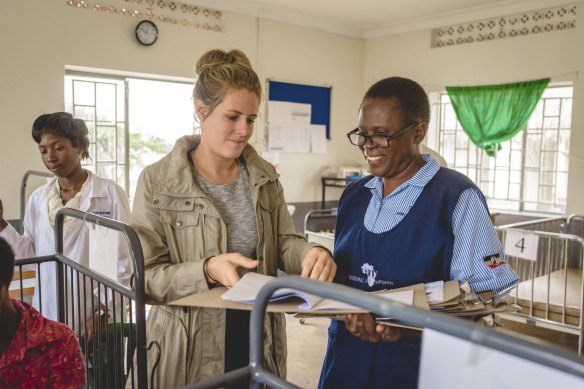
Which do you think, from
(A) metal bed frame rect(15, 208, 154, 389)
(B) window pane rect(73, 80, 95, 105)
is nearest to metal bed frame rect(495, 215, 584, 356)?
(A) metal bed frame rect(15, 208, 154, 389)

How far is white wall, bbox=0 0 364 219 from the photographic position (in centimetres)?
403

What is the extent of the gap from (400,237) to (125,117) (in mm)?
3974

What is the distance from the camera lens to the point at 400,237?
1.27 m

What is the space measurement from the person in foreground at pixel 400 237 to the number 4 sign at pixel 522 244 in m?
1.99

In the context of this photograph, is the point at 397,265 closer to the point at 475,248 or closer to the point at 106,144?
the point at 475,248

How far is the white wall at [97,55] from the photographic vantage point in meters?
4.03

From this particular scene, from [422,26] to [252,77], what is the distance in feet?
16.1

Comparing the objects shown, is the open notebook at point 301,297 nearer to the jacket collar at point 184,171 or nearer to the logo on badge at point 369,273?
A: the logo on badge at point 369,273

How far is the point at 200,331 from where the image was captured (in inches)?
52.4

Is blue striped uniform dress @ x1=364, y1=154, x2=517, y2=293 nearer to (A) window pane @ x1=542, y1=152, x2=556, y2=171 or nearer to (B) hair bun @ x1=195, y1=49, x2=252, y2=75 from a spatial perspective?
(B) hair bun @ x1=195, y1=49, x2=252, y2=75

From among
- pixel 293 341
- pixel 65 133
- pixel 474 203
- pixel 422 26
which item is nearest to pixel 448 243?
pixel 474 203

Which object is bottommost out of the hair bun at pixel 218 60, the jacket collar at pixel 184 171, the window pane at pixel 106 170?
the window pane at pixel 106 170

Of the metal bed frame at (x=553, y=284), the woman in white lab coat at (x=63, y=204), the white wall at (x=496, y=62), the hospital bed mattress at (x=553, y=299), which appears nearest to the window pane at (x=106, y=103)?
the woman in white lab coat at (x=63, y=204)

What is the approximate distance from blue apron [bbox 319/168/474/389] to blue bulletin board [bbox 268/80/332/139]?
14.5ft
